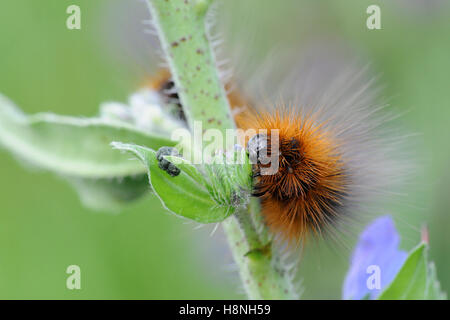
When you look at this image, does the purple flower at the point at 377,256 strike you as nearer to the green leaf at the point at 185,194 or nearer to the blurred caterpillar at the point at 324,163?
the blurred caterpillar at the point at 324,163

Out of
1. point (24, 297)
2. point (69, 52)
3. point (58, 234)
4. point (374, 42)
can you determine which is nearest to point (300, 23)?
point (374, 42)

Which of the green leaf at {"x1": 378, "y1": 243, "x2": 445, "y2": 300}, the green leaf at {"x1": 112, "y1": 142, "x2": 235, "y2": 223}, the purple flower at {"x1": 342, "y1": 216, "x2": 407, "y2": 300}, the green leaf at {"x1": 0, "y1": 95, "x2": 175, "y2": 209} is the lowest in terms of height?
the green leaf at {"x1": 378, "y1": 243, "x2": 445, "y2": 300}

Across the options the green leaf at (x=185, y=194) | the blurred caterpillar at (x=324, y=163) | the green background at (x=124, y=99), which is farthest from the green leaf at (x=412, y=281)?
the green background at (x=124, y=99)

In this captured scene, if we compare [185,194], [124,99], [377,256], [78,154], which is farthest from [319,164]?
[124,99]

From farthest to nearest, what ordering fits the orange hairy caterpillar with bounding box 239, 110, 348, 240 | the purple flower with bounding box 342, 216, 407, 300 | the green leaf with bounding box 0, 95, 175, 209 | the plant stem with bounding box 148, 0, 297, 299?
the green leaf with bounding box 0, 95, 175, 209, the purple flower with bounding box 342, 216, 407, 300, the plant stem with bounding box 148, 0, 297, 299, the orange hairy caterpillar with bounding box 239, 110, 348, 240

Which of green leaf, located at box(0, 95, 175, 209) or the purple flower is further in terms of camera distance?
green leaf, located at box(0, 95, 175, 209)

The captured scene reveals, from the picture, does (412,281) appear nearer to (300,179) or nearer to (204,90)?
(300,179)

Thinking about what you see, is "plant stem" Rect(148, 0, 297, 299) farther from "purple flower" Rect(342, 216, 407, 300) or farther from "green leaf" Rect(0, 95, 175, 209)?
"green leaf" Rect(0, 95, 175, 209)

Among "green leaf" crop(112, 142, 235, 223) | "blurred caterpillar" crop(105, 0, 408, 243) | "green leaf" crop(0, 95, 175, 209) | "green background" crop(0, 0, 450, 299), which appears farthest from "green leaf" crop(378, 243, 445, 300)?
"green background" crop(0, 0, 450, 299)
